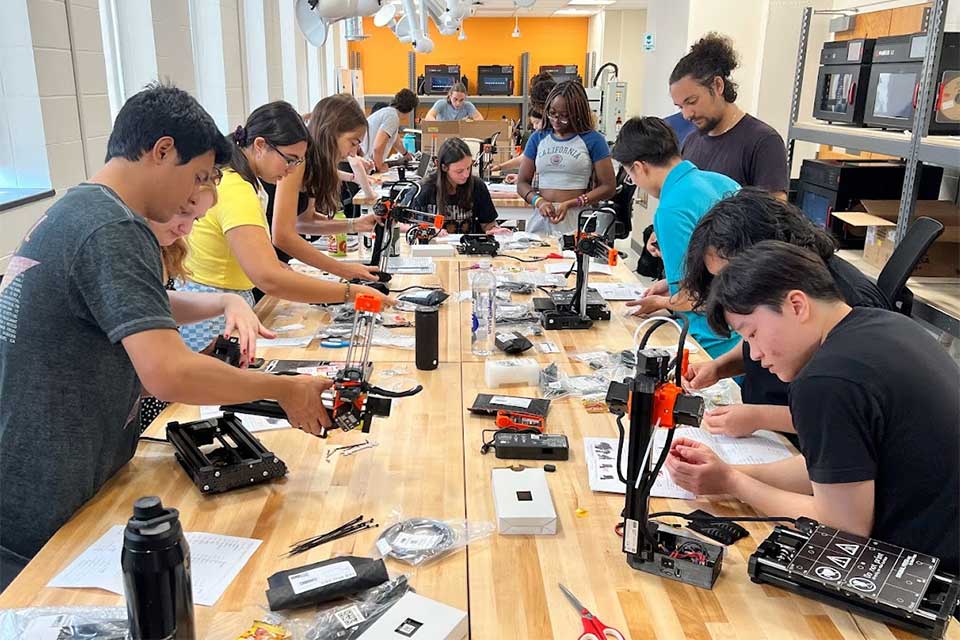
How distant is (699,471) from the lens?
151cm

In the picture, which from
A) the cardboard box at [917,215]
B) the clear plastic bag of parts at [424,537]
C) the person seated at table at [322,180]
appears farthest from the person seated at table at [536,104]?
the clear plastic bag of parts at [424,537]

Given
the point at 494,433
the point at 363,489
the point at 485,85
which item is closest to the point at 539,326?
the point at 494,433

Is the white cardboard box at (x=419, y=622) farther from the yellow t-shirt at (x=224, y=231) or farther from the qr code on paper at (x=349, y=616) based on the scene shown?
the yellow t-shirt at (x=224, y=231)

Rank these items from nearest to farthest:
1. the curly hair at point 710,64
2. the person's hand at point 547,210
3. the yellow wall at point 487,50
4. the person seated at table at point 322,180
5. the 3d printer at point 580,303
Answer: the 3d printer at point 580,303
the person seated at table at point 322,180
the curly hair at point 710,64
the person's hand at point 547,210
the yellow wall at point 487,50

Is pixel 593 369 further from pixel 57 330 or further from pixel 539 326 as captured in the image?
pixel 57 330

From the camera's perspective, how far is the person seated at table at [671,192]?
98.7 inches

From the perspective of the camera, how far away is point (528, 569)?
131 centimetres

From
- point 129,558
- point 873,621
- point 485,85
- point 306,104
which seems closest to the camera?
point 129,558

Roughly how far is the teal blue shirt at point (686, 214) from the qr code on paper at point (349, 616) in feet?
5.47

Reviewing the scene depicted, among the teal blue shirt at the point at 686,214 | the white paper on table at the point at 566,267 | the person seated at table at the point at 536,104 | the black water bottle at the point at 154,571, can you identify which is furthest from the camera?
the person seated at table at the point at 536,104

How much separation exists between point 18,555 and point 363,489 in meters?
0.67

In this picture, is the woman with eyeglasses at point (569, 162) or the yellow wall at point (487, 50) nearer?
the woman with eyeglasses at point (569, 162)

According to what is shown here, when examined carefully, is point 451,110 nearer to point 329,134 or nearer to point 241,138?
point 329,134

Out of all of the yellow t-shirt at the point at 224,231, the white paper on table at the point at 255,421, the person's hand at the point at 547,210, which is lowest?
the white paper on table at the point at 255,421
